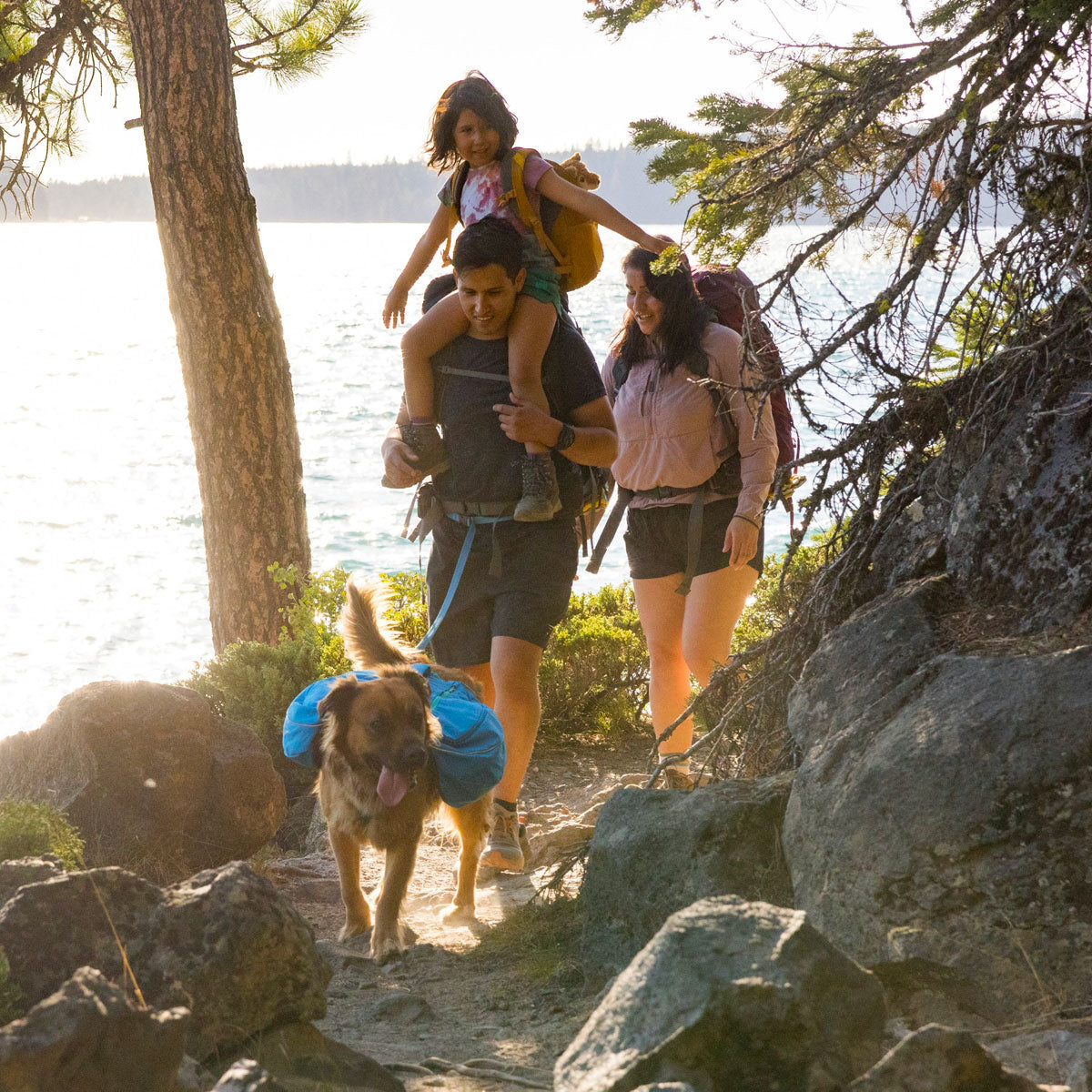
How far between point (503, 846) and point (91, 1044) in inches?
129

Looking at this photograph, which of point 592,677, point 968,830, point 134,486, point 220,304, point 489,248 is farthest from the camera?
point 134,486

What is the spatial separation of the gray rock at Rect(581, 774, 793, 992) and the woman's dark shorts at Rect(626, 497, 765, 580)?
1570mm

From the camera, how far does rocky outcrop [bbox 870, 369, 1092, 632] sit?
12.3 ft

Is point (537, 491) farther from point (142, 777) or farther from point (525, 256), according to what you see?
point (142, 777)

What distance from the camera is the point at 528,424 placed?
5258mm

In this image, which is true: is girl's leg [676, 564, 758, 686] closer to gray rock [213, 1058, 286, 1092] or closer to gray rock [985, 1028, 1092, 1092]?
gray rock [985, 1028, 1092, 1092]

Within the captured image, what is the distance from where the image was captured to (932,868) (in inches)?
122

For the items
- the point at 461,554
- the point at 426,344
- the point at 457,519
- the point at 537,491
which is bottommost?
the point at 461,554

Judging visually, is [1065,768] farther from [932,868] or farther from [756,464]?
[756,464]

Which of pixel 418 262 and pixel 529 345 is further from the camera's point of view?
pixel 418 262

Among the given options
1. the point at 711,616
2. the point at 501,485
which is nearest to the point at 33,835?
the point at 501,485

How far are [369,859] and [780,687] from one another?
8.91 feet

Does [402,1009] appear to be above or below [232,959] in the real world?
below

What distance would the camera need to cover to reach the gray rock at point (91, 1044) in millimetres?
2463
